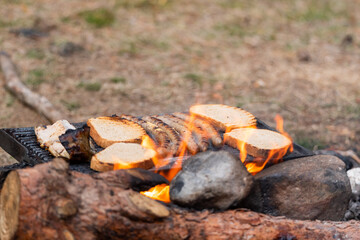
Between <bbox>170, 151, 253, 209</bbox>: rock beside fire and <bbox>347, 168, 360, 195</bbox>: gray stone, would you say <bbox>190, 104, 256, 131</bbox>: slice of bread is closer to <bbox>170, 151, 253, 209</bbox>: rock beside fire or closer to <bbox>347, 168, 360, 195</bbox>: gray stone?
<bbox>170, 151, 253, 209</bbox>: rock beside fire

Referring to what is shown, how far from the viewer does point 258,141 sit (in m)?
3.69

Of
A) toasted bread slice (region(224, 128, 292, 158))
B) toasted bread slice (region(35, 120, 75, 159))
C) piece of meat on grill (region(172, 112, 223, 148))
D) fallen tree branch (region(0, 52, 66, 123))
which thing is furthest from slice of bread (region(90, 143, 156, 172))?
fallen tree branch (region(0, 52, 66, 123))

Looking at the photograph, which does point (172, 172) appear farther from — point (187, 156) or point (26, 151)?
point (26, 151)

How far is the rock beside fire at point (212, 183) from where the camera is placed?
2.94m

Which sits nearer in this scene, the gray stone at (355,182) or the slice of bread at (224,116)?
the slice of bread at (224,116)

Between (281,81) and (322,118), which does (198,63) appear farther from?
(322,118)

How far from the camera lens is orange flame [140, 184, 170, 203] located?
10.3ft

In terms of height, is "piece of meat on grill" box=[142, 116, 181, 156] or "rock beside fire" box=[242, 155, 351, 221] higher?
"piece of meat on grill" box=[142, 116, 181, 156]

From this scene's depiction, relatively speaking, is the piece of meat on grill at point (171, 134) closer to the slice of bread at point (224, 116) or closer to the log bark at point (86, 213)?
the slice of bread at point (224, 116)

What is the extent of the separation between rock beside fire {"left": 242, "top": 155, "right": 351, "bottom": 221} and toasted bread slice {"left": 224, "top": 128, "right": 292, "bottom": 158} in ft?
0.54

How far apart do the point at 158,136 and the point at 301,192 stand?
1167mm

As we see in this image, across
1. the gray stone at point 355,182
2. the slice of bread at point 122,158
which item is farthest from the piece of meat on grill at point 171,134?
the gray stone at point 355,182

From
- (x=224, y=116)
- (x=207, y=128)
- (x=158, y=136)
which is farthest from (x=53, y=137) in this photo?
(x=224, y=116)

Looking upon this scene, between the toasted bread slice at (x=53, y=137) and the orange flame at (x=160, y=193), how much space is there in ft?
2.10
